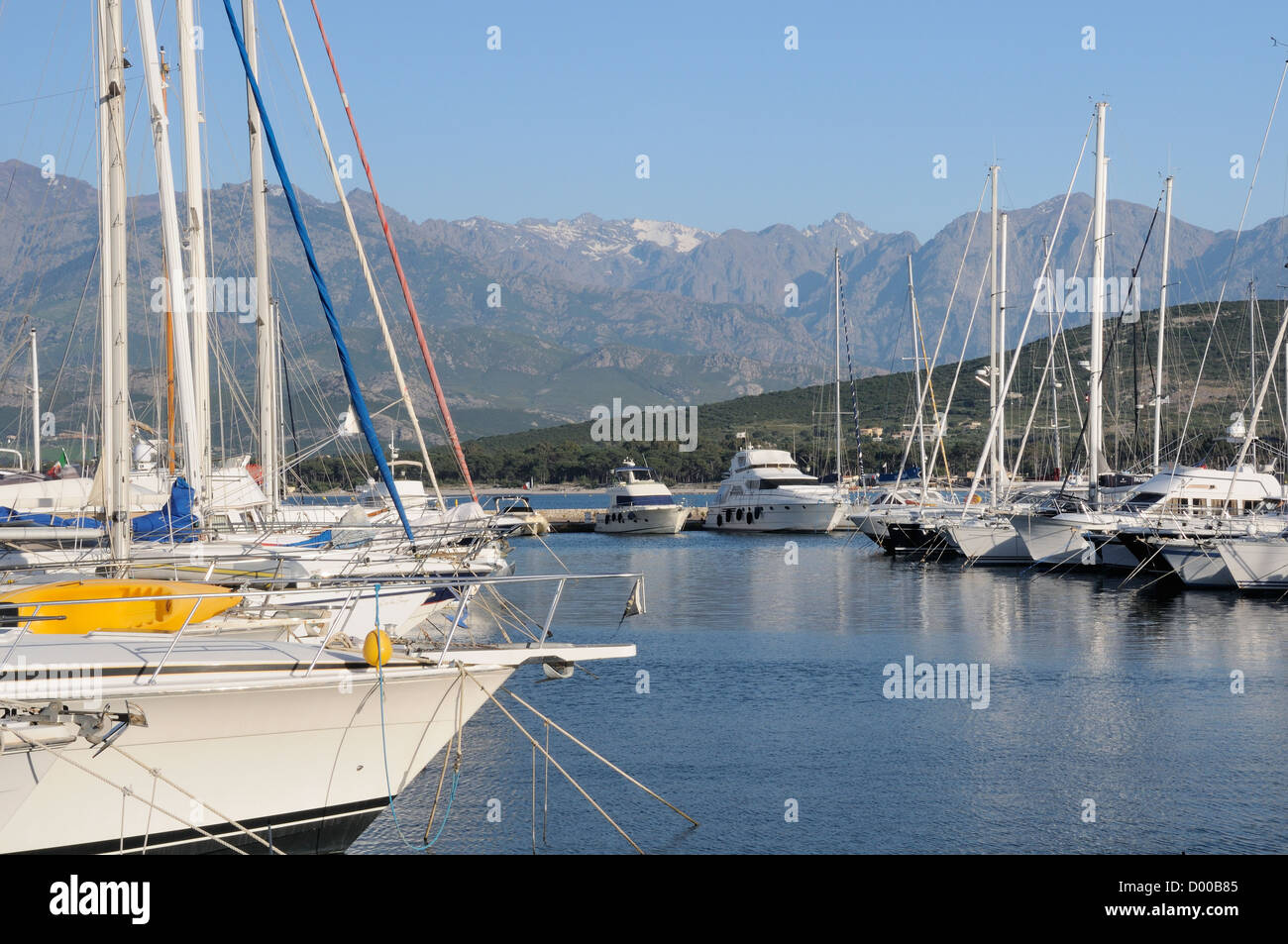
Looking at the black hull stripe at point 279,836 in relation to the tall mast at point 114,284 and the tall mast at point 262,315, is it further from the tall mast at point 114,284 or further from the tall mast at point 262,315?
the tall mast at point 262,315

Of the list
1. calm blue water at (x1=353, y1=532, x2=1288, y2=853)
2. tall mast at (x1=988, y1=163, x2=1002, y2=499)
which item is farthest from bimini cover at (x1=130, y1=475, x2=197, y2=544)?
tall mast at (x1=988, y1=163, x2=1002, y2=499)

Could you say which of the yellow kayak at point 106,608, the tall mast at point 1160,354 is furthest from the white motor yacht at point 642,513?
the yellow kayak at point 106,608

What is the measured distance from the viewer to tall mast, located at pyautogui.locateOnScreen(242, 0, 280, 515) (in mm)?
34062

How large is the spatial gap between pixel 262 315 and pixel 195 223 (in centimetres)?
596

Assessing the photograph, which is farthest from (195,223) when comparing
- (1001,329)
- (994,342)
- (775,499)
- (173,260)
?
(775,499)

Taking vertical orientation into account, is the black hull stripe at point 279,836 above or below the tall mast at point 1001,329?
below

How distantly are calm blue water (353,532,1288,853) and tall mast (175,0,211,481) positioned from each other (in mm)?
8964

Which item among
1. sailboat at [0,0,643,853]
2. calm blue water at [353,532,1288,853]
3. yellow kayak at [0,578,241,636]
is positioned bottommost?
calm blue water at [353,532,1288,853]

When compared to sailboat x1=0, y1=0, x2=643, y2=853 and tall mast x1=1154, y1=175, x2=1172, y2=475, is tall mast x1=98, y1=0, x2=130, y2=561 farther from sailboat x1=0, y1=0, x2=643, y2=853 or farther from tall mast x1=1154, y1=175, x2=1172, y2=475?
tall mast x1=1154, y1=175, x2=1172, y2=475

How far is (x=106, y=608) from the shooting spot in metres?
16.7

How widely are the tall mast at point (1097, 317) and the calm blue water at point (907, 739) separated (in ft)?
36.1

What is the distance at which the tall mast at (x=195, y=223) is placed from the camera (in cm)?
2838

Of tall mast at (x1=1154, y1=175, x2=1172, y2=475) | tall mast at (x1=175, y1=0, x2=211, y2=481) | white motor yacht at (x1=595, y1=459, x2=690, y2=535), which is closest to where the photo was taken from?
tall mast at (x1=175, y1=0, x2=211, y2=481)

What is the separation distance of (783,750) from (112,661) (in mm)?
12193
